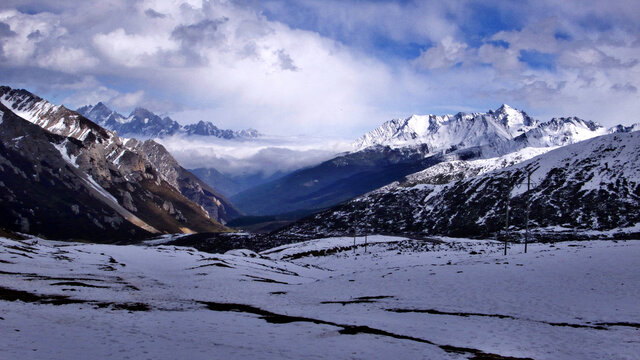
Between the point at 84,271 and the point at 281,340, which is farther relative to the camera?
the point at 84,271

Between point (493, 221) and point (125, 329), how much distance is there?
586 feet

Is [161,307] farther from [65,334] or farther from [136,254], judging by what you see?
Answer: [136,254]

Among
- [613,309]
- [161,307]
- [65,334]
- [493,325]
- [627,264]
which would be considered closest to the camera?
[65,334]

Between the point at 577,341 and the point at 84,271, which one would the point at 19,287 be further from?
the point at 577,341

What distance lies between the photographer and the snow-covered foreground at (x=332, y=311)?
80.5ft

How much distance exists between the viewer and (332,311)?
129 ft

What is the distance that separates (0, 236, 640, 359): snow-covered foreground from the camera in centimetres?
2453

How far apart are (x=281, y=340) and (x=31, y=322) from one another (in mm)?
14898

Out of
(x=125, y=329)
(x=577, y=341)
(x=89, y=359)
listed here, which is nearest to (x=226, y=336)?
(x=125, y=329)

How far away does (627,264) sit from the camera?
4847 centimetres

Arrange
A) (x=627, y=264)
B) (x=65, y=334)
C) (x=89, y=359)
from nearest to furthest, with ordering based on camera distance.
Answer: (x=89, y=359), (x=65, y=334), (x=627, y=264)

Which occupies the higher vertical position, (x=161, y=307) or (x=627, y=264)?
(x=627, y=264)

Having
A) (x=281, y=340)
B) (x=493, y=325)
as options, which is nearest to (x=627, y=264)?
(x=493, y=325)

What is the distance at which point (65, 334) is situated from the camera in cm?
2478
